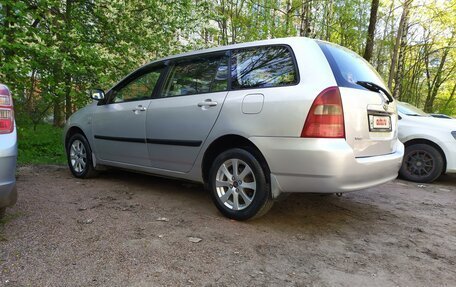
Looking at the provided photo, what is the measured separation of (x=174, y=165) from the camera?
13.4 ft

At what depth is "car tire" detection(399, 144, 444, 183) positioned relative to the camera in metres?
6.09

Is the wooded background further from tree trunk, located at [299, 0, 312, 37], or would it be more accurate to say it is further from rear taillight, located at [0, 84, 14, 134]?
rear taillight, located at [0, 84, 14, 134]

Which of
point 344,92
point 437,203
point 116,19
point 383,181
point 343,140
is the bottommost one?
point 437,203

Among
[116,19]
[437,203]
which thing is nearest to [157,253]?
[437,203]

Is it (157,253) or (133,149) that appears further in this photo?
(133,149)

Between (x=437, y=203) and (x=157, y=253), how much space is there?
12.7ft

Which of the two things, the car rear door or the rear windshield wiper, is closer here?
the car rear door

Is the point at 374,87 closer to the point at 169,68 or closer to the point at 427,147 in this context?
the point at 169,68

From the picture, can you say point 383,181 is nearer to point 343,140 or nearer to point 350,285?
point 343,140

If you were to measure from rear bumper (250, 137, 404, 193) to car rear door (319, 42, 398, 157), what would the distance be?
0.42ft

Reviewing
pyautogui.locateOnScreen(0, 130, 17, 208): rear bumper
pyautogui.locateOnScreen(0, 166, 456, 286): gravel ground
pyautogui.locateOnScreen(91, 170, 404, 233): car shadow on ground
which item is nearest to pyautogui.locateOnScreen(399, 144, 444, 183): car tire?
pyautogui.locateOnScreen(0, 166, 456, 286): gravel ground

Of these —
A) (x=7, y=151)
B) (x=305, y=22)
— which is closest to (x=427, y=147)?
→ (x=7, y=151)

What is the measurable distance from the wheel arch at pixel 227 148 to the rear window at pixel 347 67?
0.95m

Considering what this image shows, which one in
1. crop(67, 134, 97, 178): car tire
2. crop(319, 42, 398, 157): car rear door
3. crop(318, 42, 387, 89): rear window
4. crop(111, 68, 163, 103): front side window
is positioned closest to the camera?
crop(319, 42, 398, 157): car rear door
